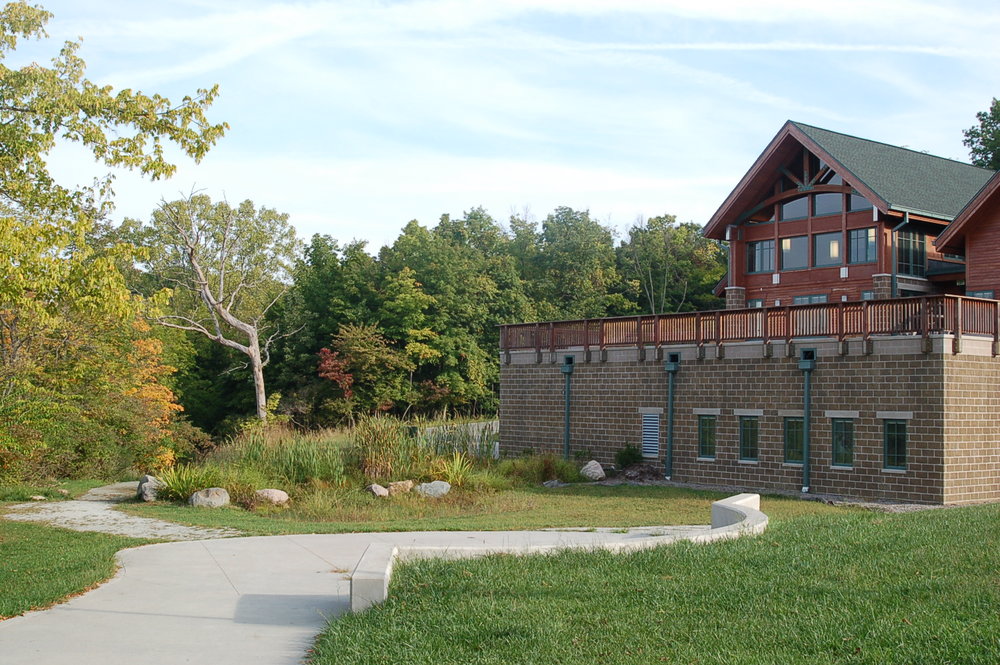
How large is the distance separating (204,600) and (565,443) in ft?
63.2

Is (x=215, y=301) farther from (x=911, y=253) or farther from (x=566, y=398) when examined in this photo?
(x=911, y=253)

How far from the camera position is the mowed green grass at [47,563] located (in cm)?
880

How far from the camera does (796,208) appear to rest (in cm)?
3088

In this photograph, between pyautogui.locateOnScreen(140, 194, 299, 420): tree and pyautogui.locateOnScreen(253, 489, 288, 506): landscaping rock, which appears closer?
pyautogui.locateOnScreen(253, 489, 288, 506): landscaping rock

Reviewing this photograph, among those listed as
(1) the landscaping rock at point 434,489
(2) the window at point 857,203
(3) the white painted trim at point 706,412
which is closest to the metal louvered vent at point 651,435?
(3) the white painted trim at point 706,412

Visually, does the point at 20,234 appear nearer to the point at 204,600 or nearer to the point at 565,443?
the point at 204,600

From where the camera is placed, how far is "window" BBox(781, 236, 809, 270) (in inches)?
1209

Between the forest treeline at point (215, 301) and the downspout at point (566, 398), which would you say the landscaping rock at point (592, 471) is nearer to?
the downspout at point (566, 398)

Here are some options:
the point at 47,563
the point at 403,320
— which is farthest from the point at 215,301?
the point at 47,563

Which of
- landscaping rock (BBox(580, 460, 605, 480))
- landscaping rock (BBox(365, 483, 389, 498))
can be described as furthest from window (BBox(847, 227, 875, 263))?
landscaping rock (BBox(365, 483, 389, 498))

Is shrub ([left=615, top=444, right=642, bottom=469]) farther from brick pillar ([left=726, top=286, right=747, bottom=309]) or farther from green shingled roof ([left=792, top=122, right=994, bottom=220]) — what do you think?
green shingled roof ([left=792, top=122, right=994, bottom=220])

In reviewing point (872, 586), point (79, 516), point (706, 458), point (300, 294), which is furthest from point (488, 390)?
point (872, 586)

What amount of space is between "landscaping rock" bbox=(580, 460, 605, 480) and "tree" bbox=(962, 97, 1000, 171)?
2822 cm

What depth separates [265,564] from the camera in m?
10.7
